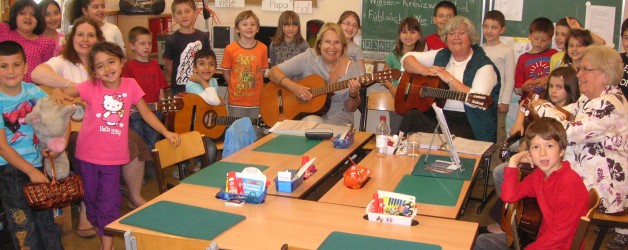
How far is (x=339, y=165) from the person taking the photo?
3631 mm

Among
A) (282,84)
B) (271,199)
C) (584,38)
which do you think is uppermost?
(584,38)

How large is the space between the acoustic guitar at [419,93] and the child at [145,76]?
196 cm

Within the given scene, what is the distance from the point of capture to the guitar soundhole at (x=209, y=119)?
16.9ft

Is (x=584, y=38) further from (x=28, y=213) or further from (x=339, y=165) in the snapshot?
(x=28, y=213)

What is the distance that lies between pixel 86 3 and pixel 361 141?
2.91m

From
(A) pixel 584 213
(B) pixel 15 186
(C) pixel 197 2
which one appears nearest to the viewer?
(A) pixel 584 213

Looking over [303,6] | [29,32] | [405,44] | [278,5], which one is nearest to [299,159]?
[405,44]

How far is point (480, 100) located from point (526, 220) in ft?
4.69

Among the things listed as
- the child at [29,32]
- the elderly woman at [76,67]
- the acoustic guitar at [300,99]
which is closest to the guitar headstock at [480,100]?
the acoustic guitar at [300,99]

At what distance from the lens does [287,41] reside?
6004mm

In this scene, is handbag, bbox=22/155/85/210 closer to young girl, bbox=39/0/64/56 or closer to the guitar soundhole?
the guitar soundhole

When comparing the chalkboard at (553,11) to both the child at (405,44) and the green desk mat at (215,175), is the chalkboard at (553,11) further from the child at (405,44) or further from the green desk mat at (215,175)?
the green desk mat at (215,175)

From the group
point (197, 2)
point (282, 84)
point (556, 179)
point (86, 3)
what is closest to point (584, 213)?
point (556, 179)

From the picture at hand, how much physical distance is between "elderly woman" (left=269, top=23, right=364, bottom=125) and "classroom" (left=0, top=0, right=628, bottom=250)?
12 mm
